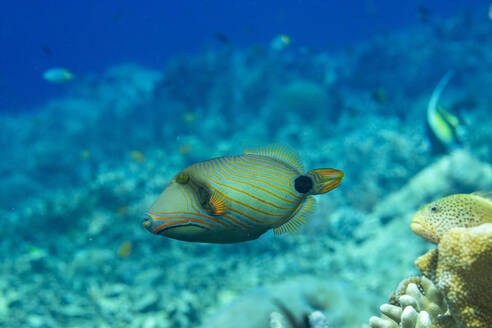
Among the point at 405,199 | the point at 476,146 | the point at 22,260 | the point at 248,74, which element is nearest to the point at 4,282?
the point at 22,260

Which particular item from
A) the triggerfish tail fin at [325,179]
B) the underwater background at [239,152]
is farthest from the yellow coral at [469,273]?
the underwater background at [239,152]

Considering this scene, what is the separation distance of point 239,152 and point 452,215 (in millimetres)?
8122

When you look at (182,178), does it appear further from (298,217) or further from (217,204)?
(298,217)

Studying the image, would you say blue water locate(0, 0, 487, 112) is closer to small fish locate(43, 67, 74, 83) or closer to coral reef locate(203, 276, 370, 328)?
small fish locate(43, 67, 74, 83)

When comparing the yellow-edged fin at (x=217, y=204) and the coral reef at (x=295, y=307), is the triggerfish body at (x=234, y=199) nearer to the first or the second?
the yellow-edged fin at (x=217, y=204)

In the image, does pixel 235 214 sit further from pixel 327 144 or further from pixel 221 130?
pixel 221 130

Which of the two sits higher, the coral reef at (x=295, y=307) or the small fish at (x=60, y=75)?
the small fish at (x=60, y=75)

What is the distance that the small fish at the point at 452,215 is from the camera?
143 centimetres

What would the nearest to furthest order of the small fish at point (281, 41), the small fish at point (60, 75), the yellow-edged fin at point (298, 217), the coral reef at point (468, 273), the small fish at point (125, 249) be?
the coral reef at point (468, 273) → the yellow-edged fin at point (298, 217) → the small fish at point (125, 249) → the small fish at point (60, 75) → the small fish at point (281, 41)

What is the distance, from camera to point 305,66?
729 inches

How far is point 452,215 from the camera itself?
4.72ft

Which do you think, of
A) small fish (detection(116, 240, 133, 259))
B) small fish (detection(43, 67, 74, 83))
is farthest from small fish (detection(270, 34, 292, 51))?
small fish (detection(116, 240, 133, 259))

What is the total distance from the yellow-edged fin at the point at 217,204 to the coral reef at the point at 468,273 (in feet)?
2.66

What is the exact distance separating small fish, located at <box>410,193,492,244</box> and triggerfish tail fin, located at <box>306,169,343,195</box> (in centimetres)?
64
